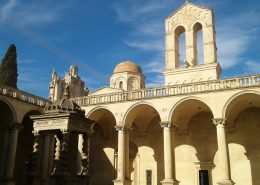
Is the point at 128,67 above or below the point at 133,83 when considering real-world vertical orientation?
above

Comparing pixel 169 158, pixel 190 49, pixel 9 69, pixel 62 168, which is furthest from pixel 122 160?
pixel 9 69

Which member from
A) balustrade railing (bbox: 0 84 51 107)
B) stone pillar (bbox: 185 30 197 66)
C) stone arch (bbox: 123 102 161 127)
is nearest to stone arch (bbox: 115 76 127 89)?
stone pillar (bbox: 185 30 197 66)

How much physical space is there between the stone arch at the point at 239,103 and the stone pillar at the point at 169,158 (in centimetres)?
343

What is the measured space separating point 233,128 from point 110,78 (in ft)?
64.0

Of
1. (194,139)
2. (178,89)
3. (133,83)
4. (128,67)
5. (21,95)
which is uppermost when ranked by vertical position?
(128,67)

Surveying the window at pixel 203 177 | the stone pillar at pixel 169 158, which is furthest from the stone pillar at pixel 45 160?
the window at pixel 203 177

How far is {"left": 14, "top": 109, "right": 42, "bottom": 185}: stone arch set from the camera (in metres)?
21.9

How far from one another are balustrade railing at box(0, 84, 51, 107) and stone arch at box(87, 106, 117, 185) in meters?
4.61

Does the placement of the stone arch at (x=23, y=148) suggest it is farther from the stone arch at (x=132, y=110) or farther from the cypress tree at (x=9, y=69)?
the stone arch at (x=132, y=110)

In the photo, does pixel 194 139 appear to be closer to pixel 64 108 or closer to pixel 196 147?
pixel 196 147

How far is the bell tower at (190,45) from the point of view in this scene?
2388 cm

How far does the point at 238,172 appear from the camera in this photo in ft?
66.1

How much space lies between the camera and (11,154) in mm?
18922

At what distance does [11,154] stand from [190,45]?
593 inches
